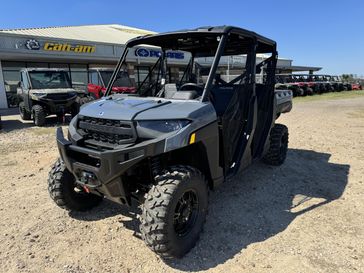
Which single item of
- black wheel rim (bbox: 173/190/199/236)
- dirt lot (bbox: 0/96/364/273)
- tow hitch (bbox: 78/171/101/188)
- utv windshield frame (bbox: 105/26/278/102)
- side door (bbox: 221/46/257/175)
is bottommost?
dirt lot (bbox: 0/96/364/273)

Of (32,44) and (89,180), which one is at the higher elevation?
(32,44)

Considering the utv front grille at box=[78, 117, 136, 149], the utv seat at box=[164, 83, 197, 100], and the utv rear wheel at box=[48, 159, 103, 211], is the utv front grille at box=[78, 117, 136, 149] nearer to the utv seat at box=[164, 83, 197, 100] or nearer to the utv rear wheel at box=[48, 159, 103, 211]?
the utv rear wheel at box=[48, 159, 103, 211]

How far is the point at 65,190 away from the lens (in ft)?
12.9

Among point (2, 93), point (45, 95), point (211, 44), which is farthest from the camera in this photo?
point (2, 93)

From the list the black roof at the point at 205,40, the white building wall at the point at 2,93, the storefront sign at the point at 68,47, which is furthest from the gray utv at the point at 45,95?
the black roof at the point at 205,40

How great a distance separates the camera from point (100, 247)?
3414 millimetres

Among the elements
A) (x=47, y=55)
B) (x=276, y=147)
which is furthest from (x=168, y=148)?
(x=47, y=55)

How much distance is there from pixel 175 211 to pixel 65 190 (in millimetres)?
1523

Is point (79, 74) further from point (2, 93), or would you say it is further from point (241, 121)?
point (241, 121)

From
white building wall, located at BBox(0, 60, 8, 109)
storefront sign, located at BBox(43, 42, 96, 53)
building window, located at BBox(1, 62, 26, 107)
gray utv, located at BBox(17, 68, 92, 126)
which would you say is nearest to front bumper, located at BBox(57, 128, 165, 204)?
gray utv, located at BBox(17, 68, 92, 126)

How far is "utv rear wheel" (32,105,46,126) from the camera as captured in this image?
1170 centimetres

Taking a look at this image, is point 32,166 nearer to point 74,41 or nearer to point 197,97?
point 197,97

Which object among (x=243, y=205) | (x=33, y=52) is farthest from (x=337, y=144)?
(x=33, y=52)

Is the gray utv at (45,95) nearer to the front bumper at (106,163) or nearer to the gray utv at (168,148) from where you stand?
the gray utv at (168,148)
